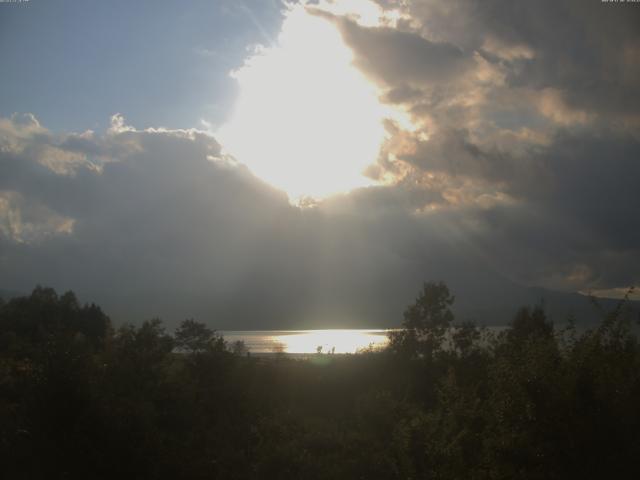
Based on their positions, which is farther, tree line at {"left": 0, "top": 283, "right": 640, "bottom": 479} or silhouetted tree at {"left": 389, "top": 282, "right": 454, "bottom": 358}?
silhouetted tree at {"left": 389, "top": 282, "right": 454, "bottom": 358}

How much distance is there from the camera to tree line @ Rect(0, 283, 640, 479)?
1075 centimetres

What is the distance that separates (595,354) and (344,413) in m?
44.7

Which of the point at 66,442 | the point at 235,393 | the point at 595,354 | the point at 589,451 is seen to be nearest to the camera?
the point at 589,451

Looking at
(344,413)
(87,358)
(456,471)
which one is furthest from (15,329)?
(456,471)

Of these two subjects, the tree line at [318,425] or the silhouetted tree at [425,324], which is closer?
the tree line at [318,425]

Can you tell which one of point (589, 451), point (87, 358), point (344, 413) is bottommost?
point (344, 413)

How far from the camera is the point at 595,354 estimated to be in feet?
38.2

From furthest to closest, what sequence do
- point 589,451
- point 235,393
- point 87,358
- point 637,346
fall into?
point 235,393
point 87,358
point 637,346
point 589,451

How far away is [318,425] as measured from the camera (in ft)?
122

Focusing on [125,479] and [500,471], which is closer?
[500,471]

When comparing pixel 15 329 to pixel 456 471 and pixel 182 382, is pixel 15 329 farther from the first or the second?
pixel 456 471

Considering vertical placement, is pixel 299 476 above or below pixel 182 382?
below

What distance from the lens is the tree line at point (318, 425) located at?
1075 cm

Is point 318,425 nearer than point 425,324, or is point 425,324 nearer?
point 318,425
